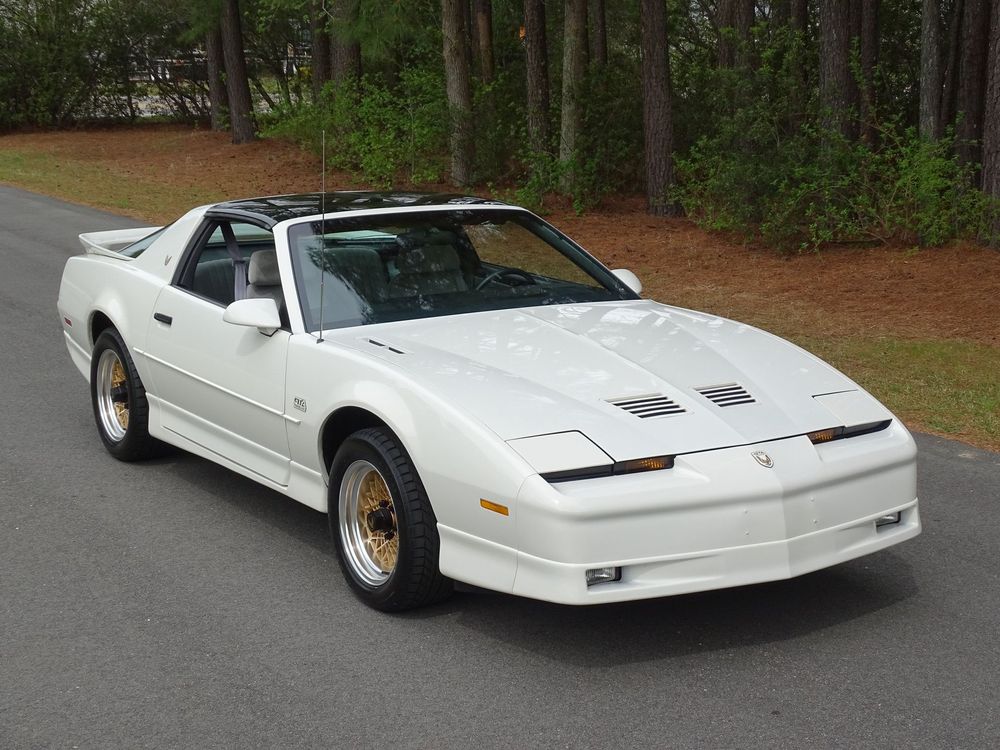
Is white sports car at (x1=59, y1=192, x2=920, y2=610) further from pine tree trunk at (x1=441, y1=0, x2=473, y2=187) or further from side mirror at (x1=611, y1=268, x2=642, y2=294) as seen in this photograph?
pine tree trunk at (x1=441, y1=0, x2=473, y2=187)

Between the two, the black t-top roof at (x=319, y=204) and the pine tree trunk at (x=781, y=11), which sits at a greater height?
the pine tree trunk at (x=781, y=11)

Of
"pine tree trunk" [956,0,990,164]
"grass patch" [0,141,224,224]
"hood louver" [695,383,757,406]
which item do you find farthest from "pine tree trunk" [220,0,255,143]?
"hood louver" [695,383,757,406]

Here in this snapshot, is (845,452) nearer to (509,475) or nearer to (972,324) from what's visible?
(509,475)

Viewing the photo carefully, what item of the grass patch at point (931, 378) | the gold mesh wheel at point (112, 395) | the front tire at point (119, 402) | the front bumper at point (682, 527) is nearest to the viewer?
the front bumper at point (682, 527)

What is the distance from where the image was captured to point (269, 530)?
5668 mm

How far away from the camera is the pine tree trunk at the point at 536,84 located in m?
20.5

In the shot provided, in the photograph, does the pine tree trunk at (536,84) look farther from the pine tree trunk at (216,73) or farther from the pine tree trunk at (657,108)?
the pine tree trunk at (216,73)

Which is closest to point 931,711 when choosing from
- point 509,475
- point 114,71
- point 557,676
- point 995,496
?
point 557,676

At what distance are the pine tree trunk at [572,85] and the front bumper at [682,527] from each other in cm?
1539

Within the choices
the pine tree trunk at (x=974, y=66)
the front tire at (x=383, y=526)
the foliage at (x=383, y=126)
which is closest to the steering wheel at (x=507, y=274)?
the front tire at (x=383, y=526)

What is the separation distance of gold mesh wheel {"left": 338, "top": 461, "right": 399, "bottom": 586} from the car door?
21.1 inches

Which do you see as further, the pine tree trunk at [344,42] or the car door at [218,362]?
the pine tree trunk at [344,42]

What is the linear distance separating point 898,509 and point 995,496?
6.16 feet

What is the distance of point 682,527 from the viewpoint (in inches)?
159
